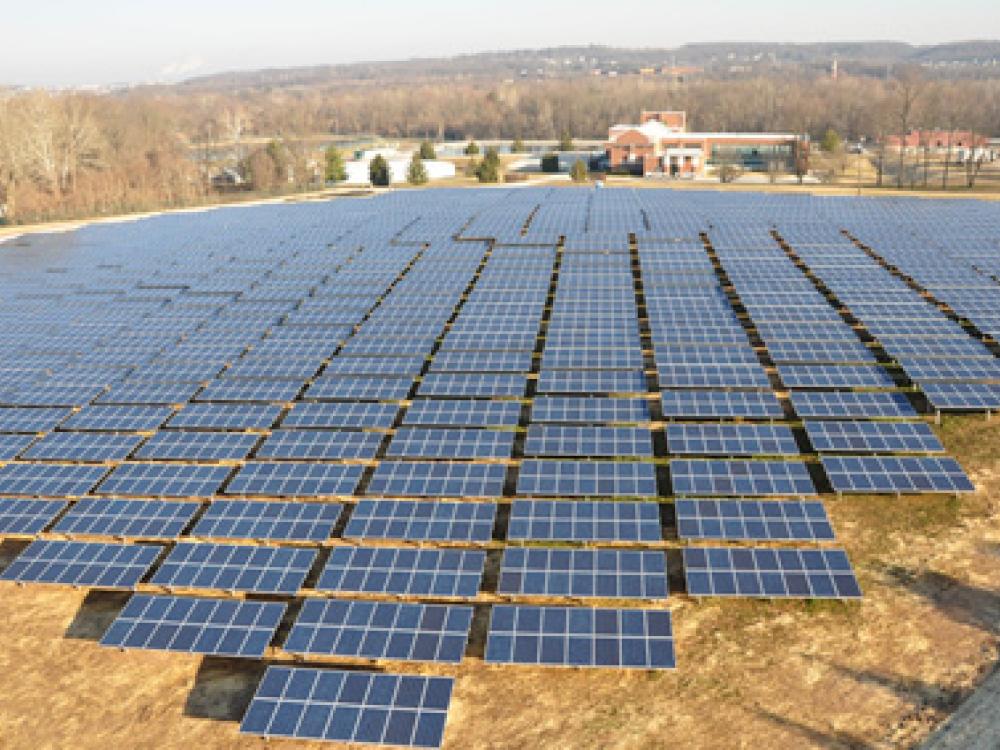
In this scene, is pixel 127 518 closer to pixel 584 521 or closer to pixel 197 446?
pixel 197 446

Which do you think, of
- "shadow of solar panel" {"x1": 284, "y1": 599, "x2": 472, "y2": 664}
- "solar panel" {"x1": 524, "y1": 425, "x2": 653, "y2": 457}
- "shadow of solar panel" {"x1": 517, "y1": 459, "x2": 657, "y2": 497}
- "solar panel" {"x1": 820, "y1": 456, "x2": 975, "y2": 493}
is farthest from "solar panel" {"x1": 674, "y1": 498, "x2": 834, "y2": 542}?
"shadow of solar panel" {"x1": 284, "y1": 599, "x2": 472, "y2": 664}

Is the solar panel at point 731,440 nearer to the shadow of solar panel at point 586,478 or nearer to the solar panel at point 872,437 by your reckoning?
the solar panel at point 872,437

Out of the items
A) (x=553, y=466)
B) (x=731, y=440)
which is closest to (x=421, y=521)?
(x=553, y=466)

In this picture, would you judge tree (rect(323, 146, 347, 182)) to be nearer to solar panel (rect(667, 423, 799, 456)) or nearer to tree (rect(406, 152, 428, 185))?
tree (rect(406, 152, 428, 185))

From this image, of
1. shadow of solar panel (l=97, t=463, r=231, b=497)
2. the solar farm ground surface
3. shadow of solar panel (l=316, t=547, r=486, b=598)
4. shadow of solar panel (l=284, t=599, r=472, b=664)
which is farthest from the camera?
shadow of solar panel (l=97, t=463, r=231, b=497)

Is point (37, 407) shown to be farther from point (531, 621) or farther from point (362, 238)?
point (362, 238)

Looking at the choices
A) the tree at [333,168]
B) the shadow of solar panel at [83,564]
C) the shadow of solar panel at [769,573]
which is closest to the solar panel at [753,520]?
the shadow of solar panel at [769,573]

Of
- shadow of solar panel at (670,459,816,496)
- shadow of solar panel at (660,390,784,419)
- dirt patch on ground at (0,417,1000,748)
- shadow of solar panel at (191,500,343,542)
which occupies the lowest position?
dirt patch on ground at (0,417,1000,748)
